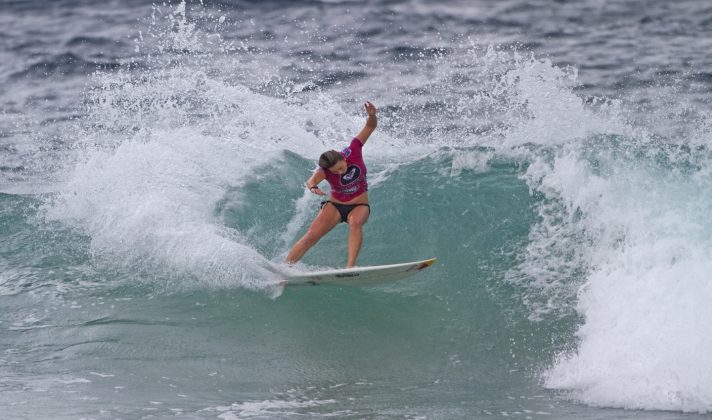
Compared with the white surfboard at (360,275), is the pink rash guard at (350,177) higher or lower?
higher

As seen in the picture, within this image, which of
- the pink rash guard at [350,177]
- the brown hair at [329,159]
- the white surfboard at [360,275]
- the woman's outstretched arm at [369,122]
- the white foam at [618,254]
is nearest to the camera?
the white foam at [618,254]

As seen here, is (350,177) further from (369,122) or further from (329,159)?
(369,122)

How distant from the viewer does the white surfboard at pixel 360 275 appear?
876cm

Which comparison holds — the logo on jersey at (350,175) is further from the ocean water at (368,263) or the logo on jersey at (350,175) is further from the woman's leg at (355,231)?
the ocean water at (368,263)

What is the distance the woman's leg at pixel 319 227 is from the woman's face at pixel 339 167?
18.1 inches

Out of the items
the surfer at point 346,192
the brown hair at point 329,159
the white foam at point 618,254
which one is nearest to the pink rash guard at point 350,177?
the surfer at point 346,192

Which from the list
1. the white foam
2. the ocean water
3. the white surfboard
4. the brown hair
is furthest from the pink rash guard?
the white foam

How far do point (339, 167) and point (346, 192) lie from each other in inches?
14.0

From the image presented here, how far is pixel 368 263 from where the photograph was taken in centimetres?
1012

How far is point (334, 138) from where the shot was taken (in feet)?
45.7

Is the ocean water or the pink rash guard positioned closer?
the ocean water

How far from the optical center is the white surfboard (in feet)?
28.7

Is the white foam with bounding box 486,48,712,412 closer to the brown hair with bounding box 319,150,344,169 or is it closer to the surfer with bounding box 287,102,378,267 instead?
the surfer with bounding box 287,102,378,267

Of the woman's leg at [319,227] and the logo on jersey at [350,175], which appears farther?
the woman's leg at [319,227]
